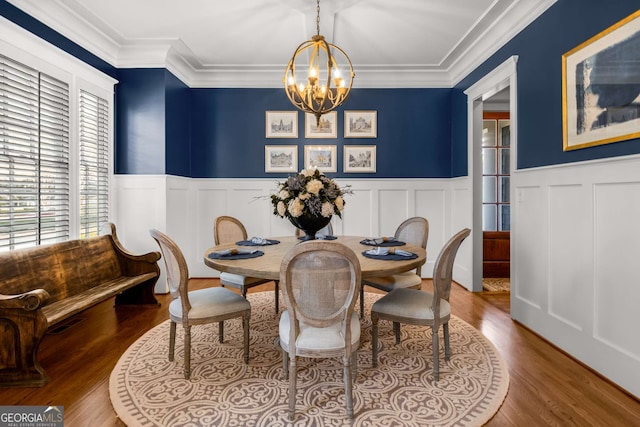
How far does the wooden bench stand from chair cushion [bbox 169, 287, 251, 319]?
2.62 feet

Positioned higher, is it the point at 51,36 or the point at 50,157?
the point at 51,36

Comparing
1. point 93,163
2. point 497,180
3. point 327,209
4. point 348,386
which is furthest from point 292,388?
point 497,180

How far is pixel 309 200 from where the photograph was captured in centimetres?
250

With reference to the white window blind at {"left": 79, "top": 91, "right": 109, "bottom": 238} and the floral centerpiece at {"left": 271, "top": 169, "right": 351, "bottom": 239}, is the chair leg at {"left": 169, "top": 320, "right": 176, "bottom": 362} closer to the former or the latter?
the floral centerpiece at {"left": 271, "top": 169, "right": 351, "bottom": 239}

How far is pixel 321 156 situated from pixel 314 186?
8.38 feet

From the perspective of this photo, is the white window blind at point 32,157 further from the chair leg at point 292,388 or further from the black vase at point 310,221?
the chair leg at point 292,388

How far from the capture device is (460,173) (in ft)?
15.2


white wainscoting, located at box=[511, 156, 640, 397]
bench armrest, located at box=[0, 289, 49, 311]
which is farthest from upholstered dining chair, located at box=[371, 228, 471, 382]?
bench armrest, located at box=[0, 289, 49, 311]

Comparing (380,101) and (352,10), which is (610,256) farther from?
(380,101)

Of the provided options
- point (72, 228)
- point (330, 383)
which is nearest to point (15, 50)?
point (72, 228)

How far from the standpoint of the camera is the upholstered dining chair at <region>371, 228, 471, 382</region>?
213cm

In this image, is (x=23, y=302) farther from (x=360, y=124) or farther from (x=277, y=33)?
(x=360, y=124)

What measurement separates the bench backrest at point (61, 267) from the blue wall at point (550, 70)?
4261 millimetres

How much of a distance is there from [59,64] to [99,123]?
30.2 inches
